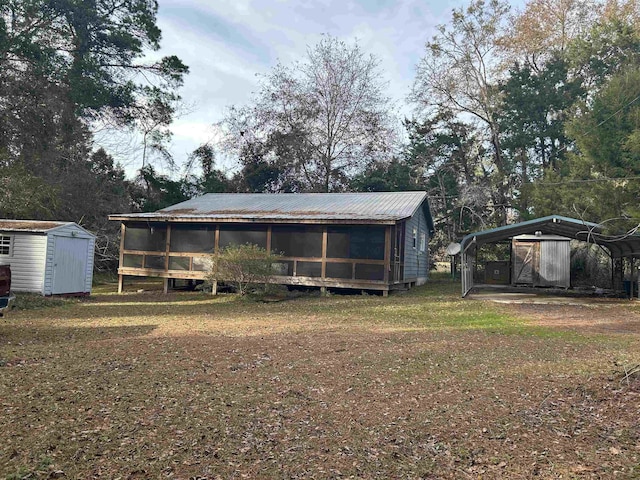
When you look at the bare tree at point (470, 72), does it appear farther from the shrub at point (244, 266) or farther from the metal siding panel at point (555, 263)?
the shrub at point (244, 266)

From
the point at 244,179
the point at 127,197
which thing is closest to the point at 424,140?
the point at 244,179

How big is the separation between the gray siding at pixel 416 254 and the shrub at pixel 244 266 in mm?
5547

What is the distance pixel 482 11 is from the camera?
91.5ft

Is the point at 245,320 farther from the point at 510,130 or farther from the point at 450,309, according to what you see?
the point at 510,130

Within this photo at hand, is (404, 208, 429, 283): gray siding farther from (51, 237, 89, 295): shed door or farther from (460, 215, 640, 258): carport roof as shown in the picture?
(51, 237, 89, 295): shed door

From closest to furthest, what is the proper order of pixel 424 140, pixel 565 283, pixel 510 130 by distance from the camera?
1. pixel 565 283
2. pixel 510 130
3. pixel 424 140

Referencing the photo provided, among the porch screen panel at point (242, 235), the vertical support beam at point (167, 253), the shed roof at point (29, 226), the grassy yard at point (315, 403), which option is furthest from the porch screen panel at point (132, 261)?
the grassy yard at point (315, 403)

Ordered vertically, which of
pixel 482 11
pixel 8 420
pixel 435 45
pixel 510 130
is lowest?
pixel 8 420

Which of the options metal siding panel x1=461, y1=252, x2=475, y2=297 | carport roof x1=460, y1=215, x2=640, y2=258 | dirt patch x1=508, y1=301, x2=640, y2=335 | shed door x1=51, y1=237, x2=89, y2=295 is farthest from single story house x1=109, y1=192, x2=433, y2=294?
dirt patch x1=508, y1=301, x2=640, y2=335

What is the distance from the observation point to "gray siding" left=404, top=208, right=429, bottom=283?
56.4 ft

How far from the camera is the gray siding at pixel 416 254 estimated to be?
677 inches

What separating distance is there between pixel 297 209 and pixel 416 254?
16.9 ft

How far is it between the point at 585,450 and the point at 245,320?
760cm

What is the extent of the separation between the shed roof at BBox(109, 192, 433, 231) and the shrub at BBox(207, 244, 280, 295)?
A: 214 cm
